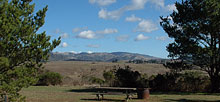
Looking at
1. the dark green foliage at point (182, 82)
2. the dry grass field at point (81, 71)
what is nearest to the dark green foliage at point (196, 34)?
the dark green foliage at point (182, 82)

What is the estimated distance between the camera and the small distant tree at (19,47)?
10.2m

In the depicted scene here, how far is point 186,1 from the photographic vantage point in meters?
24.4

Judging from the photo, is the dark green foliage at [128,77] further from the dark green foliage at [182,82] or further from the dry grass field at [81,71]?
the dry grass field at [81,71]

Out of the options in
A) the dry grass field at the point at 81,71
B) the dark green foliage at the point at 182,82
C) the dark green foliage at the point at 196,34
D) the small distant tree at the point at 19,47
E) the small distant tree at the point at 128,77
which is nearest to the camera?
the small distant tree at the point at 19,47

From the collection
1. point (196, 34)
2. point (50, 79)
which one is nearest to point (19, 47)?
point (196, 34)

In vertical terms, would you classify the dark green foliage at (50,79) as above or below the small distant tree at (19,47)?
below

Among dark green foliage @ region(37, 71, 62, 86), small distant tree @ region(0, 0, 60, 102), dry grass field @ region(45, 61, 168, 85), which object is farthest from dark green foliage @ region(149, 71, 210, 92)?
small distant tree @ region(0, 0, 60, 102)

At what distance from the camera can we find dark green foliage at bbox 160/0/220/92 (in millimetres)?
22438

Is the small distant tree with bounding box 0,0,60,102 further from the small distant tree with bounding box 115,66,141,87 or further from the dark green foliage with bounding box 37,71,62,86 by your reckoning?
the dark green foliage with bounding box 37,71,62,86

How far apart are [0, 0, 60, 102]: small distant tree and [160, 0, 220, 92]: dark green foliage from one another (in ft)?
49.7

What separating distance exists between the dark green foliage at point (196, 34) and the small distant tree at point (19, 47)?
1515cm

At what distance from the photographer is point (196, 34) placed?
23.7 metres

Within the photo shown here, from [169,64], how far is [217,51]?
4.46m

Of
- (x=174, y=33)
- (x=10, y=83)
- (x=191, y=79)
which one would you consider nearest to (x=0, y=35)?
(x=10, y=83)
